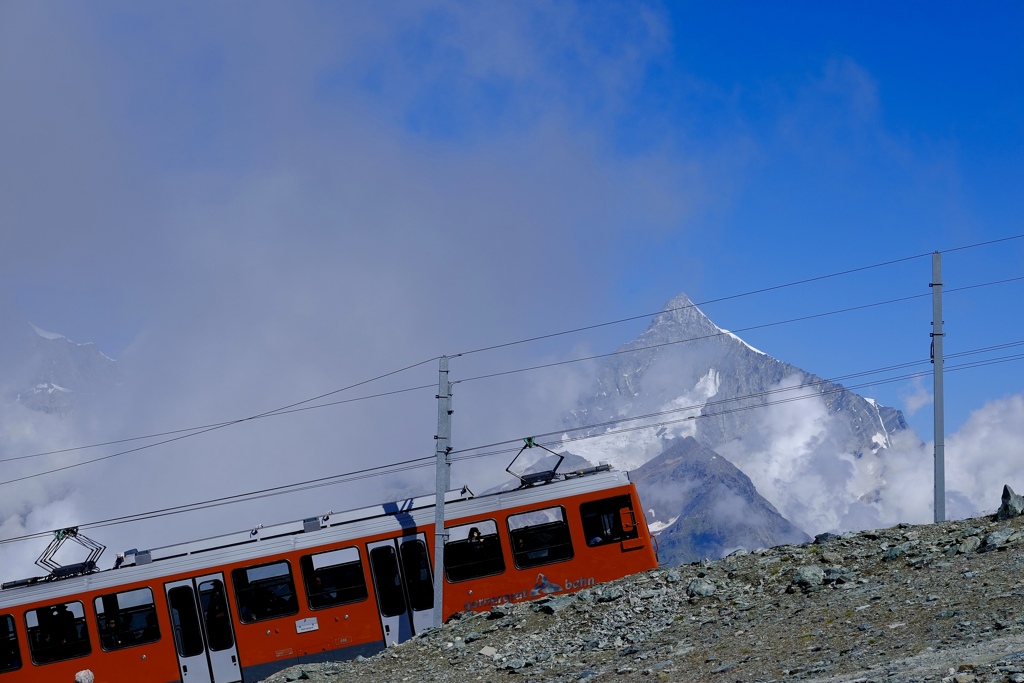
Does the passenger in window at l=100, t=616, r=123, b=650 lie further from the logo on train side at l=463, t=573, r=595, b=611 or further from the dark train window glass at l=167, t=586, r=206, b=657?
the logo on train side at l=463, t=573, r=595, b=611

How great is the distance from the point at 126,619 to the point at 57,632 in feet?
7.03

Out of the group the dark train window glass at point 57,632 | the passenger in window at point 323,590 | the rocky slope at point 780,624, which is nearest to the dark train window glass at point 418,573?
the passenger in window at point 323,590

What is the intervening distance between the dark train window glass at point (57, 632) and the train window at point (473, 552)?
34.9ft

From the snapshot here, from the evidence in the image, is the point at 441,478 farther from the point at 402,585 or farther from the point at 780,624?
the point at 780,624

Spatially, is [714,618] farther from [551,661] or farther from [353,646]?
[353,646]

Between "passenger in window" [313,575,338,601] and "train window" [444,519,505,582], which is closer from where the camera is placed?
"passenger in window" [313,575,338,601]

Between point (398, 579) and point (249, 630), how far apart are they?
4419 millimetres

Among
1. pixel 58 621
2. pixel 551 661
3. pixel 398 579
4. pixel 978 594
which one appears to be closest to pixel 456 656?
pixel 551 661

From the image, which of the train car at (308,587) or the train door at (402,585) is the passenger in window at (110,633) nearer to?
the train car at (308,587)

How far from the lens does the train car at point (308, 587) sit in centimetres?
2939

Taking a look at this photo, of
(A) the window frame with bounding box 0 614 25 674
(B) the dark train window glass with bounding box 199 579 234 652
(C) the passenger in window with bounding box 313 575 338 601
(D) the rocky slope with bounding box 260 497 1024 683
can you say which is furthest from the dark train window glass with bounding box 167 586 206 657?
(D) the rocky slope with bounding box 260 497 1024 683

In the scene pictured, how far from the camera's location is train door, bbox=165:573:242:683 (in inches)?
1154

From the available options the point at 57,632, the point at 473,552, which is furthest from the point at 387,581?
the point at 57,632

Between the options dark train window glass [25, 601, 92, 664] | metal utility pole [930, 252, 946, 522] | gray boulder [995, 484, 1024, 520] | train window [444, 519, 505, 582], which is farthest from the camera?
metal utility pole [930, 252, 946, 522]
